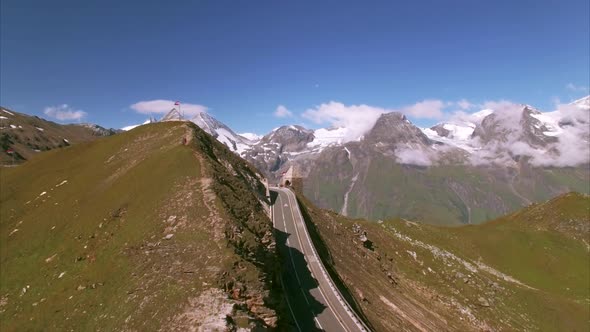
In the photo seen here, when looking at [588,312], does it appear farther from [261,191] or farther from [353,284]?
[261,191]

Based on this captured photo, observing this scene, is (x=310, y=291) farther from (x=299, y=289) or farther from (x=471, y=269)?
(x=471, y=269)

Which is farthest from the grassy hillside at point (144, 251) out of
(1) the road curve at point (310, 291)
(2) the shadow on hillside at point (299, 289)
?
(1) the road curve at point (310, 291)

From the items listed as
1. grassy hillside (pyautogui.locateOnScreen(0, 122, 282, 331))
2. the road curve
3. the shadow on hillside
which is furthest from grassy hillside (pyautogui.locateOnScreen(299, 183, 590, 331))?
grassy hillside (pyautogui.locateOnScreen(0, 122, 282, 331))

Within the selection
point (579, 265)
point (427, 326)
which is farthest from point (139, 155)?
point (579, 265)

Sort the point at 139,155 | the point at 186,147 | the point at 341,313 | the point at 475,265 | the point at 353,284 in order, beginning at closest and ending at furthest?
the point at 341,313, the point at 186,147, the point at 353,284, the point at 139,155, the point at 475,265

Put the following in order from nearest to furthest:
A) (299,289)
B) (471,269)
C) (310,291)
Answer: (299,289) → (310,291) → (471,269)

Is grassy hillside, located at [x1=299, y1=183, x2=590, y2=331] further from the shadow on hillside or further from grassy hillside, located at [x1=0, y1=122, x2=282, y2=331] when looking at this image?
grassy hillside, located at [x1=0, y1=122, x2=282, y2=331]

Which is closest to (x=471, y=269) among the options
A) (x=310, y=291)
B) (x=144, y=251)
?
(x=310, y=291)
